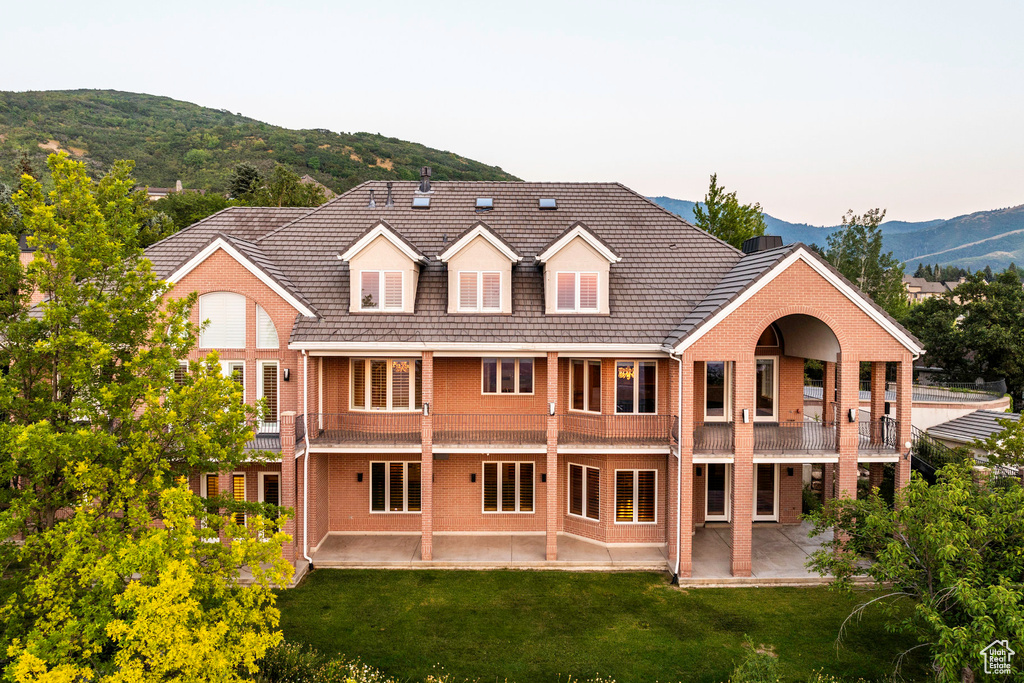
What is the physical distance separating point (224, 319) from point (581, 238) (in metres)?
11.7

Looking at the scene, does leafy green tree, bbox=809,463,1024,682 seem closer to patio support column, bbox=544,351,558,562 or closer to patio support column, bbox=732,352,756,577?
patio support column, bbox=732,352,756,577

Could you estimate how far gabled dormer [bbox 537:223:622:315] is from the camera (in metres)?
18.3

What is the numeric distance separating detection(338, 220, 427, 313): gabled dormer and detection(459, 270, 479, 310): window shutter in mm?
Answer: 1574

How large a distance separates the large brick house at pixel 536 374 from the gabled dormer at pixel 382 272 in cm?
7

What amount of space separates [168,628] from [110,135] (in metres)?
104

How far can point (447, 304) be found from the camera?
732 inches

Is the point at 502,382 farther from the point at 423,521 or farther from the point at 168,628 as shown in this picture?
the point at 168,628

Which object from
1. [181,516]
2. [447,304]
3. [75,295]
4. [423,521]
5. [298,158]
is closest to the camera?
[181,516]

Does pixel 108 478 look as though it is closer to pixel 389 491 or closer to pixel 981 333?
pixel 389 491

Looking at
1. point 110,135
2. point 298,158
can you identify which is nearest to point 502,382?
point 298,158

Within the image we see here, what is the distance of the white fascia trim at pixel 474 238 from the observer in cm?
1820

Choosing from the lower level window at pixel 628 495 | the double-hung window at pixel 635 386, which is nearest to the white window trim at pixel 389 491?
the lower level window at pixel 628 495

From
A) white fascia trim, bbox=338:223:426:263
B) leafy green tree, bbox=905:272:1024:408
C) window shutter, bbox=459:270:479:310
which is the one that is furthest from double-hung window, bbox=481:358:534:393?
leafy green tree, bbox=905:272:1024:408

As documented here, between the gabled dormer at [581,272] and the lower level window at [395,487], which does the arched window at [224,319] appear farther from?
the gabled dormer at [581,272]
